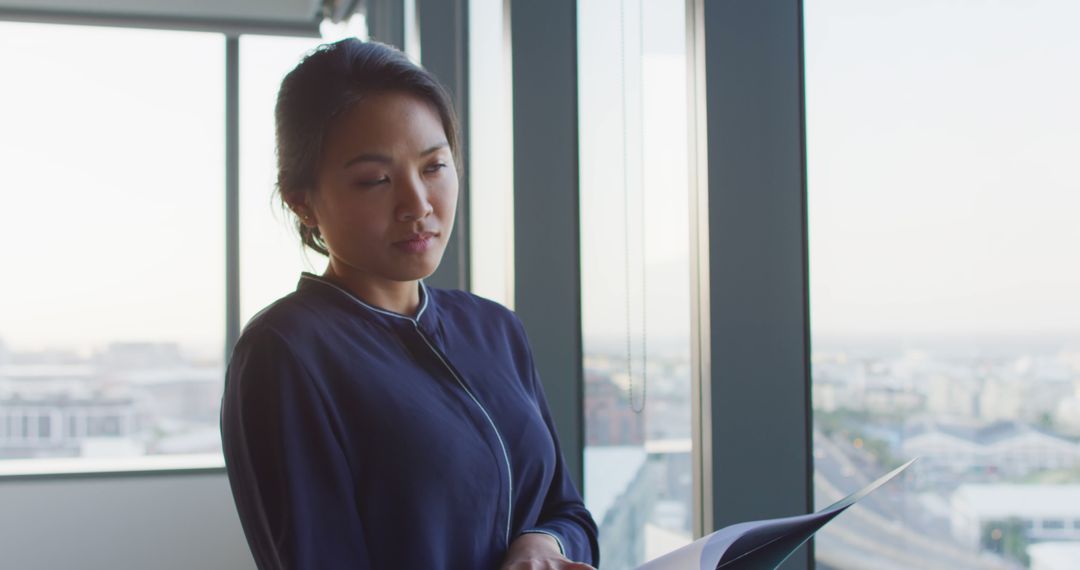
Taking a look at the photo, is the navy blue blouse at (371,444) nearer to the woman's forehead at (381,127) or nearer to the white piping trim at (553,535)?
the white piping trim at (553,535)

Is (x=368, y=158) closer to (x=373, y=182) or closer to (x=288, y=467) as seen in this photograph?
(x=373, y=182)

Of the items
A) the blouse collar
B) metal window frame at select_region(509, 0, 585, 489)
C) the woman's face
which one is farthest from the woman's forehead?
metal window frame at select_region(509, 0, 585, 489)

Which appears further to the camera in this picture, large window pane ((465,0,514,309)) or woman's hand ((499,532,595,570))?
large window pane ((465,0,514,309))

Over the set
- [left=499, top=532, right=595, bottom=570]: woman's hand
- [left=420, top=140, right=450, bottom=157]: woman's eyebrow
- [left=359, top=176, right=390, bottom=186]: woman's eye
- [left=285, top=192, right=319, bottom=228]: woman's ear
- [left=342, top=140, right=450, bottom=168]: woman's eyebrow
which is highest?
[left=420, top=140, right=450, bottom=157]: woman's eyebrow

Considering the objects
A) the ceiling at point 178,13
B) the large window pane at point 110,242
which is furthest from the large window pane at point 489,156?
the large window pane at point 110,242

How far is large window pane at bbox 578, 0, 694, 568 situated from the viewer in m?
1.30

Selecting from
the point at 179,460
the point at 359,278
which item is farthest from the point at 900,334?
the point at 179,460

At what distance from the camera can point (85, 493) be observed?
13.2 ft

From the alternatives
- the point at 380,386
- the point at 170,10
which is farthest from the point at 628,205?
the point at 170,10

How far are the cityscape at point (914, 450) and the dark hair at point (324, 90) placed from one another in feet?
1.75

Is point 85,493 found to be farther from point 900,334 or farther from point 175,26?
point 900,334

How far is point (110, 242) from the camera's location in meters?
4.12

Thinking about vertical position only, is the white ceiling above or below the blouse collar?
above

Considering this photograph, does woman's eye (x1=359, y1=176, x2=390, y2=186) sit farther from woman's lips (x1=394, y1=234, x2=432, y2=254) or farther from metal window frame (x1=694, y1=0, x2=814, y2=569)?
metal window frame (x1=694, y1=0, x2=814, y2=569)
